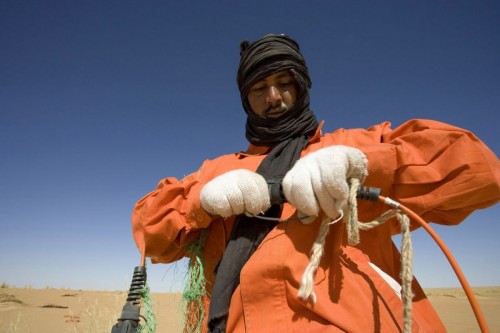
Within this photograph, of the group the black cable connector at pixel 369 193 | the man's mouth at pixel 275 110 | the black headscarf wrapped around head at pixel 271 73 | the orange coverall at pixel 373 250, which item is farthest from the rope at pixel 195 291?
the black cable connector at pixel 369 193

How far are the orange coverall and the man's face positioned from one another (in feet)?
2.77

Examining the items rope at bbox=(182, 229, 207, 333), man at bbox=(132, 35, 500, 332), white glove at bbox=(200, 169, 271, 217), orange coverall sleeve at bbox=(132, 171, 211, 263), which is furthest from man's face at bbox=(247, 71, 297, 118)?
rope at bbox=(182, 229, 207, 333)

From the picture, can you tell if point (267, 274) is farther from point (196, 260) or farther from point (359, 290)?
point (196, 260)

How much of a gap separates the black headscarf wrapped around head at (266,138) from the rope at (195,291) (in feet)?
0.96

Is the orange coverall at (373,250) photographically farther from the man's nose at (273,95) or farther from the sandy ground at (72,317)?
the sandy ground at (72,317)

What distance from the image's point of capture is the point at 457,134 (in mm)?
1503

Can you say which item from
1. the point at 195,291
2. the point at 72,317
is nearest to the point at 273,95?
the point at 195,291

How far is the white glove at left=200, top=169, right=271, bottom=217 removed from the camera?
4.99 feet

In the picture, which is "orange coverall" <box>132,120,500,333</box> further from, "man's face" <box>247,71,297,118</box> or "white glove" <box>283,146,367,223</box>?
"man's face" <box>247,71,297,118</box>

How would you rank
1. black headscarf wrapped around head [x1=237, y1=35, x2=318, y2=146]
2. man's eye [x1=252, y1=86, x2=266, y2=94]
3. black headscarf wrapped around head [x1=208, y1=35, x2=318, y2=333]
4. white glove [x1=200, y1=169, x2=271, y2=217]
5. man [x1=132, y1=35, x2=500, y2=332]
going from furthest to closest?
man's eye [x1=252, y1=86, x2=266, y2=94] < black headscarf wrapped around head [x1=237, y1=35, x2=318, y2=146] < black headscarf wrapped around head [x1=208, y1=35, x2=318, y2=333] < white glove [x1=200, y1=169, x2=271, y2=217] < man [x1=132, y1=35, x2=500, y2=332]

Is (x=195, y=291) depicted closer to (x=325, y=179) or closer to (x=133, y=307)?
(x=133, y=307)

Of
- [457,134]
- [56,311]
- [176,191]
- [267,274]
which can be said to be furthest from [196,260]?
[56,311]

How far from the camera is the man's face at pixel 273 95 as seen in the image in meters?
2.32

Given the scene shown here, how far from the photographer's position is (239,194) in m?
1.53
